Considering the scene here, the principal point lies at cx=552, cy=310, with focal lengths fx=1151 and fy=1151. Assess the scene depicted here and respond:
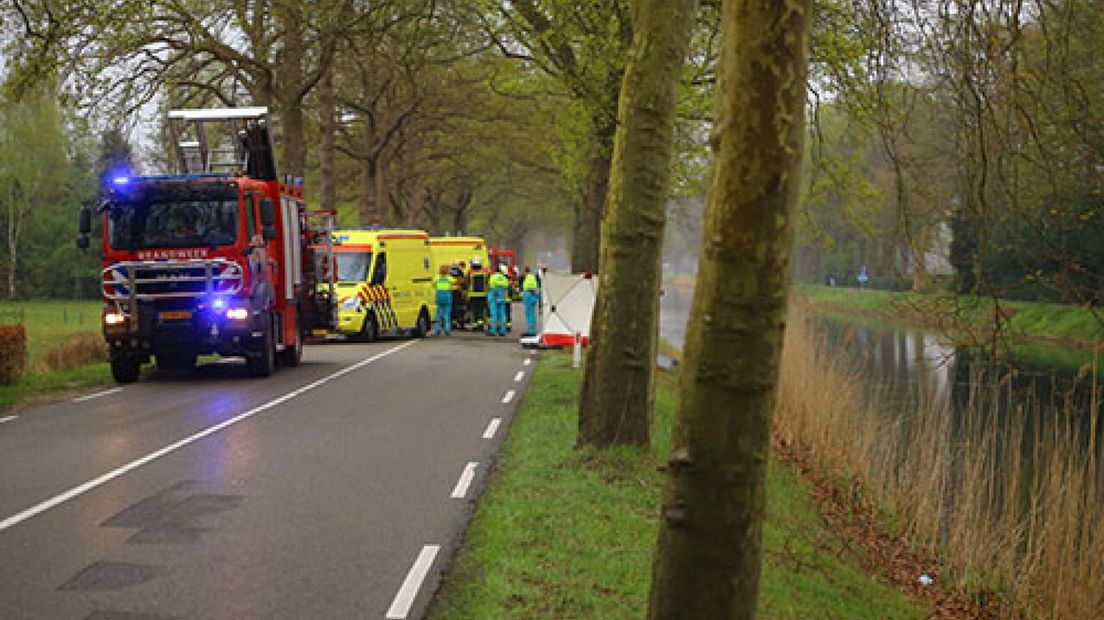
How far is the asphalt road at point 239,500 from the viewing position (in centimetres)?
627

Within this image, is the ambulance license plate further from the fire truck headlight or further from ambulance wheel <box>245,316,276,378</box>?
ambulance wheel <box>245,316,276,378</box>

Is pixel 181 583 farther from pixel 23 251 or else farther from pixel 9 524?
pixel 23 251

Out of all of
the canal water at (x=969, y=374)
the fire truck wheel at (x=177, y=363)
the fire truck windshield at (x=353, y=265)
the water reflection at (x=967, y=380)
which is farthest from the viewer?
the fire truck windshield at (x=353, y=265)

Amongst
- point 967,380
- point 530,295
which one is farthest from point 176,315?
point 967,380

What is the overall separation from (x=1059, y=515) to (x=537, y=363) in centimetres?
1428

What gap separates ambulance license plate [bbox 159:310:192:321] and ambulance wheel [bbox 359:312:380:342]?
1071cm

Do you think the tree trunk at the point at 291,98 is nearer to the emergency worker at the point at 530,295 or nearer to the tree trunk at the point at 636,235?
the emergency worker at the point at 530,295

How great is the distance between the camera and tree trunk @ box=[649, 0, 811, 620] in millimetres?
4090

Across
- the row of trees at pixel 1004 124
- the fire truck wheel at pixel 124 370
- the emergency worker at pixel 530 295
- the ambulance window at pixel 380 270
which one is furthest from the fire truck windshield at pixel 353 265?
the row of trees at pixel 1004 124

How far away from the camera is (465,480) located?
9820mm

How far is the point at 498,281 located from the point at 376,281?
12.1 feet

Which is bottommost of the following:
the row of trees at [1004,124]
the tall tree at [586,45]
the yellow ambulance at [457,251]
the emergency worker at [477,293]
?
the emergency worker at [477,293]

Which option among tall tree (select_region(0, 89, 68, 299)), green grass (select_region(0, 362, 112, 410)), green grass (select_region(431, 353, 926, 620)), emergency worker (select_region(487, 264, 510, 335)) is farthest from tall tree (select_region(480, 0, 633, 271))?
tall tree (select_region(0, 89, 68, 299))

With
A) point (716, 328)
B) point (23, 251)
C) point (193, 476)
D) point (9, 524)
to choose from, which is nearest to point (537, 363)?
point (193, 476)
